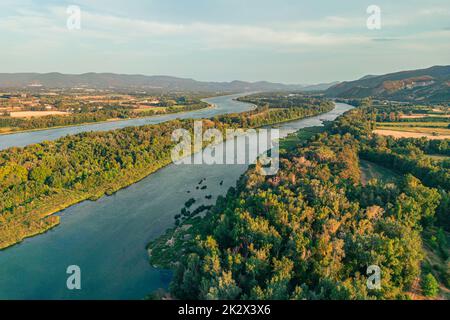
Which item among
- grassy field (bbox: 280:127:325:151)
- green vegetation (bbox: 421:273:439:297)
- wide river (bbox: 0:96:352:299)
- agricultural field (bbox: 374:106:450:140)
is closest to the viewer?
green vegetation (bbox: 421:273:439:297)

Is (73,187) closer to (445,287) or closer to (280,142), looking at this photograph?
(445,287)

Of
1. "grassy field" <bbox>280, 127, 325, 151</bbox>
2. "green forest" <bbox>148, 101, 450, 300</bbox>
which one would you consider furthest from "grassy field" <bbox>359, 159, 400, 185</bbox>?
"grassy field" <bbox>280, 127, 325, 151</bbox>

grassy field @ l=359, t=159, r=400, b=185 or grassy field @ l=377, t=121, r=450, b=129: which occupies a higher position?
grassy field @ l=377, t=121, r=450, b=129

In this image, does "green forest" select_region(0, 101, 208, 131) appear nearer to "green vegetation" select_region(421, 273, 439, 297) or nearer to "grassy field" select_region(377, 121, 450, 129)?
"grassy field" select_region(377, 121, 450, 129)

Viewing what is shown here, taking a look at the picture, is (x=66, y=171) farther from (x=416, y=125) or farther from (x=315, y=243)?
(x=416, y=125)

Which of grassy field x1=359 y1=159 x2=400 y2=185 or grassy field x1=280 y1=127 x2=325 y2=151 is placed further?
grassy field x1=280 y1=127 x2=325 y2=151

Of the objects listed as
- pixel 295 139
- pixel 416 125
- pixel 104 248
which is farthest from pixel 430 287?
pixel 416 125

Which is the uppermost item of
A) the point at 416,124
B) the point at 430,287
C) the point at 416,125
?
the point at 416,124
